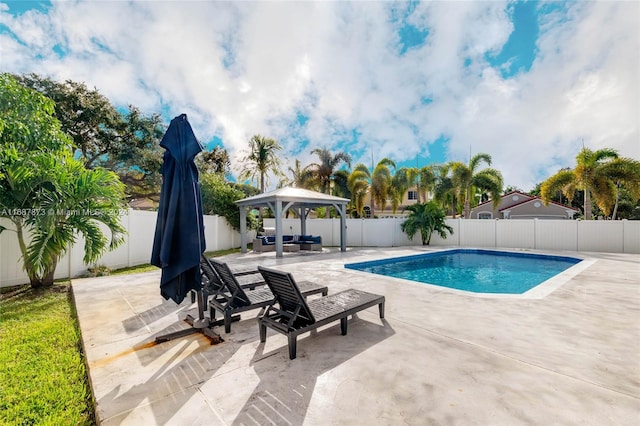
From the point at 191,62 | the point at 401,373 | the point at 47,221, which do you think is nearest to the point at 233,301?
the point at 401,373

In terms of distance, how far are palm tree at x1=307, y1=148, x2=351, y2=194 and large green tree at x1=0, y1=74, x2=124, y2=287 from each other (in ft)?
63.5

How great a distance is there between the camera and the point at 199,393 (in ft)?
8.77

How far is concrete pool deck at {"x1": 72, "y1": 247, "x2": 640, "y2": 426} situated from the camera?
2389mm

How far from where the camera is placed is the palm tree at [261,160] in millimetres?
25234

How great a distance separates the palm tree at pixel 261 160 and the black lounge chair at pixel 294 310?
22.5m

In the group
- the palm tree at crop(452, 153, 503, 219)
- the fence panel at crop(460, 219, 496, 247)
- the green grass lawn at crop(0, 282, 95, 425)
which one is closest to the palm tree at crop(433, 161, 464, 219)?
the palm tree at crop(452, 153, 503, 219)

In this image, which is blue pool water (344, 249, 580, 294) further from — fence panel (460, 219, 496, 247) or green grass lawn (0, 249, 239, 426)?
green grass lawn (0, 249, 239, 426)

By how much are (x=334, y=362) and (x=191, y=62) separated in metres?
12.5

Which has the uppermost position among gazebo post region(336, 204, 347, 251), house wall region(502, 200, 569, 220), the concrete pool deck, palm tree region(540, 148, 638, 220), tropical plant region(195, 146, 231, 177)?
tropical plant region(195, 146, 231, 177)

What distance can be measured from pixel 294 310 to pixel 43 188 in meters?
6.94

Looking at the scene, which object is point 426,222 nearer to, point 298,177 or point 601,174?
point 601,174

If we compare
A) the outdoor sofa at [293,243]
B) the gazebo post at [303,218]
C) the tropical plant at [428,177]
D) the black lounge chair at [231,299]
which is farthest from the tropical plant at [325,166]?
the black lounge chair at [231,299]

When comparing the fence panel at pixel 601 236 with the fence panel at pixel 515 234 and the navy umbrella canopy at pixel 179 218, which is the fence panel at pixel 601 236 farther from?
the navy umbrella canopy at pixel 179 218

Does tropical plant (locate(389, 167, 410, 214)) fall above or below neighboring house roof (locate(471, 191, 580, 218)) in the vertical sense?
above
